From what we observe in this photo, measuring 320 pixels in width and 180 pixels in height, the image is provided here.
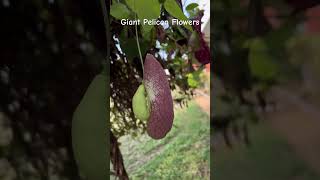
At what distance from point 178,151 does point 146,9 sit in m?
0.36

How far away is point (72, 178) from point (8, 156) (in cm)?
17

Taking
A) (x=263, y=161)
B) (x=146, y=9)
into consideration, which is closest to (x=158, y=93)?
(x=146, y=9)

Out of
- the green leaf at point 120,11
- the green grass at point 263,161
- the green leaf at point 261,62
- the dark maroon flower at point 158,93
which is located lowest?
the green grass at point 263,161

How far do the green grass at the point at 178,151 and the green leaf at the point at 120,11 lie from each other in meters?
0.27

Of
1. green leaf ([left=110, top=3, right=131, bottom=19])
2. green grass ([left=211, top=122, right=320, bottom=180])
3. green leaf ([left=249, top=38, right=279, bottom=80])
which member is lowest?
green grass ([left=211, top=122, right=320, bottom=180])

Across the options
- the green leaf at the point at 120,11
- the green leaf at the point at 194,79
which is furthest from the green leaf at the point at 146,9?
the green leaf at the point at 194,79

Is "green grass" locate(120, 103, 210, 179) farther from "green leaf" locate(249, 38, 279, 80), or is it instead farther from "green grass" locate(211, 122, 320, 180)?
"green leaf" locate(249, 38, 279, 80)

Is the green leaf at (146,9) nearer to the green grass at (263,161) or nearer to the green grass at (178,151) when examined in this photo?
the green grass at (178,151)

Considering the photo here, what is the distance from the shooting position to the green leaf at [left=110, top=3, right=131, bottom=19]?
1.14 m

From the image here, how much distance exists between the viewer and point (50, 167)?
1238 millimetres

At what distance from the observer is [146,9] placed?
113cm

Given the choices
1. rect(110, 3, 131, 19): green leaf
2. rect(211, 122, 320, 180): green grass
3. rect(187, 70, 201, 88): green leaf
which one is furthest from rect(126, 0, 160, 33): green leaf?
rect(211, 122, 320, 180): green grass

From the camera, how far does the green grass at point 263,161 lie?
3.90 feet

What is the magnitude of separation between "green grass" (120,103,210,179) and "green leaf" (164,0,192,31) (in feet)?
0.70
